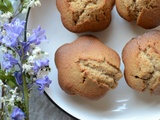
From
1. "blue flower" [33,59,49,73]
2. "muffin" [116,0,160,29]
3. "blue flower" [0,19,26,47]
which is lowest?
"blue flower" [33,59,49,73]

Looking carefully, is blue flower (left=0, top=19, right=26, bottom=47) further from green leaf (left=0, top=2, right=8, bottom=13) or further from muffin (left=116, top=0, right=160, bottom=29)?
muffin (left=116, top=0, right=160, bottom=29)

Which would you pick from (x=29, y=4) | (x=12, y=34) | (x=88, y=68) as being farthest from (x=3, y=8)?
(x=88, y=68)

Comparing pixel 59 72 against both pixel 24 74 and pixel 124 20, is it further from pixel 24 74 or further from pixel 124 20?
pixel 124 20

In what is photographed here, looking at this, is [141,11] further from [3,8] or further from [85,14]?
[3,8]

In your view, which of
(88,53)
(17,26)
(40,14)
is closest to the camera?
(17,26)

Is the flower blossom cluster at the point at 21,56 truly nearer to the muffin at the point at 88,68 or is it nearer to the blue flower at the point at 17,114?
the blue flower at the point at 17,114

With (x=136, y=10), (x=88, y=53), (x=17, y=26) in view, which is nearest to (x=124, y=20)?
(x=136, y=10)

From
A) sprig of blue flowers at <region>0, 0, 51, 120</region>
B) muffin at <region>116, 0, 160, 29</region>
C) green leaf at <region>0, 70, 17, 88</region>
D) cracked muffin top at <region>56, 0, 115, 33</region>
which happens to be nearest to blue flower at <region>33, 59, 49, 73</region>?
sprig of blue flowers at <region>0, 0, 51, 120</region>

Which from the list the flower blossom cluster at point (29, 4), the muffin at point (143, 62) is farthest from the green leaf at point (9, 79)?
the muffin at point (143, 62)
